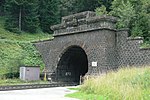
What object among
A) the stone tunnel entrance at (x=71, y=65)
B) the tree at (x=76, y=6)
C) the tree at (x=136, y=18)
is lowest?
the stone tunnel entrance at (x=71, y=65)

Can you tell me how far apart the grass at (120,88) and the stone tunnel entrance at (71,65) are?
12269mm

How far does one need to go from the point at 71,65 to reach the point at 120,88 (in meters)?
17.1

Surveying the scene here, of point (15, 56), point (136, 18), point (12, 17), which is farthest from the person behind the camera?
point (12, 17)

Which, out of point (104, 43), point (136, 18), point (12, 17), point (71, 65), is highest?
point (12, 17)

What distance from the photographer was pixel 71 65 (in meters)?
28.6

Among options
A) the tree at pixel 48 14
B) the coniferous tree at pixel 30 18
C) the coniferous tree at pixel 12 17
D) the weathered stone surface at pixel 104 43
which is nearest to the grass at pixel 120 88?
the weathered stone surface at pixel 104 43

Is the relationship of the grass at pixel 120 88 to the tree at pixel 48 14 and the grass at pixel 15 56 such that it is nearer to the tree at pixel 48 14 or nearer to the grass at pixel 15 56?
the grass at pixel 15 56

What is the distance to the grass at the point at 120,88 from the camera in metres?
Result: 10.8

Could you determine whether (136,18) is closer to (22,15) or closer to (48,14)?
(22,15)

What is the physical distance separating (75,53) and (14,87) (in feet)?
31.6

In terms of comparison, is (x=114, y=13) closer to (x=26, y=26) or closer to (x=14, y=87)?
(x=14, y=87)

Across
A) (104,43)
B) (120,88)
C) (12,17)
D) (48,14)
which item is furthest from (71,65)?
(48,14)

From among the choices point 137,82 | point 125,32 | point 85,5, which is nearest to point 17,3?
point 85,5

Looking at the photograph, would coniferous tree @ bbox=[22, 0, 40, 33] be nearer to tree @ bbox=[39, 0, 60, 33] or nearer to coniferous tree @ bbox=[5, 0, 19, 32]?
coniferous tree @ bbox=[5, 0, 19, 32]
